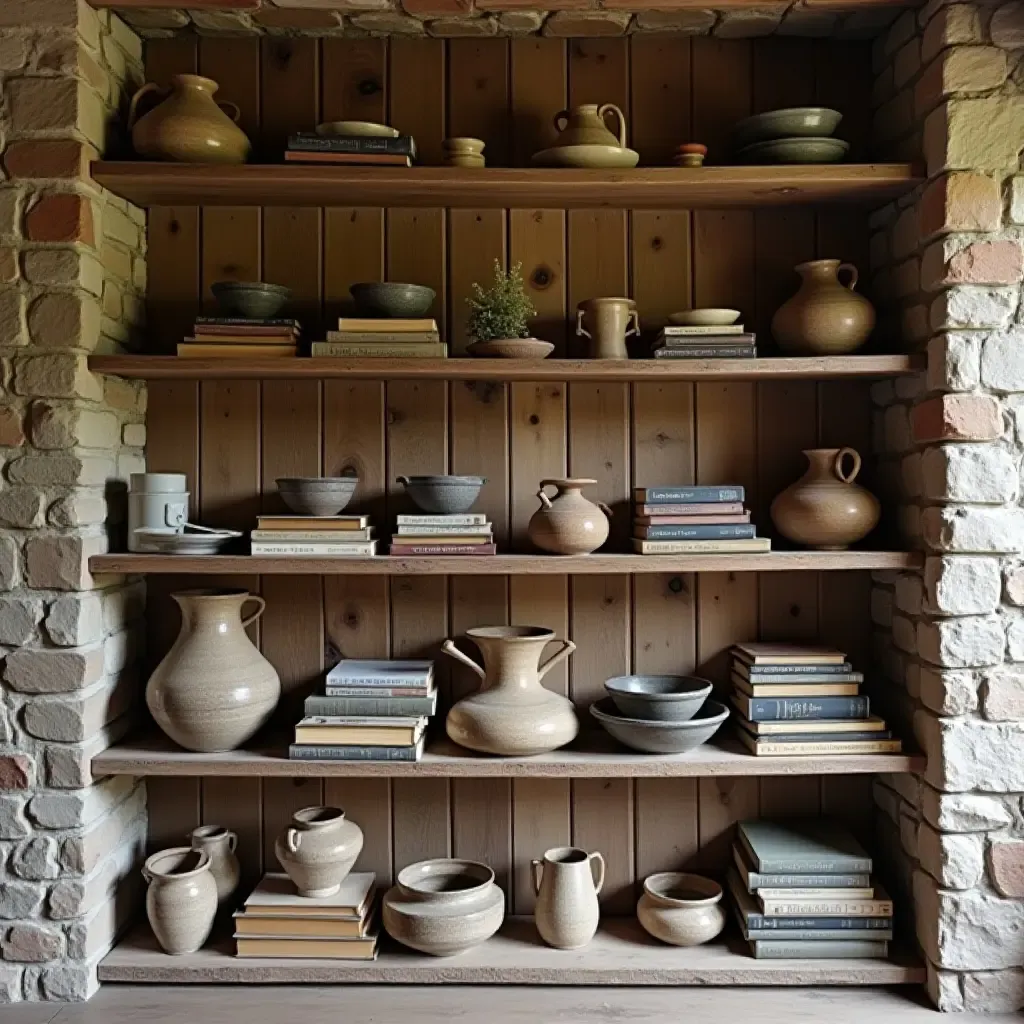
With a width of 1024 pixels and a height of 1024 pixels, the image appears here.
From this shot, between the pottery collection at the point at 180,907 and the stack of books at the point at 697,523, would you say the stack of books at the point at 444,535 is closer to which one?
the stack of books at the point at 697,523

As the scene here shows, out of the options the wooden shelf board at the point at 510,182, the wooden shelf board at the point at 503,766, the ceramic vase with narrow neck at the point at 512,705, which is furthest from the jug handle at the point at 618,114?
the wooden shelf board at the point at 503,766

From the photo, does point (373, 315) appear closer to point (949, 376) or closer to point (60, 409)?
point (60, 409)

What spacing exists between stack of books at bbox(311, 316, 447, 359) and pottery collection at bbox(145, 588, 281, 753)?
0.58 m

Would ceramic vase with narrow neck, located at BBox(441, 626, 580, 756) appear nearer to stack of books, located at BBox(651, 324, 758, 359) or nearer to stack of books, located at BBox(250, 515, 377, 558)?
stack of books, located at BBox(250, 515, 377, 558)

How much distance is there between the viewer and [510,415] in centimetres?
220

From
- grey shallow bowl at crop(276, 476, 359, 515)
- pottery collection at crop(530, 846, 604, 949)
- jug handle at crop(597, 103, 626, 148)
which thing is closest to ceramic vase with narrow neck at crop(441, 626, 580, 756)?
pottery collection at crop(530, 846, 604, 949)

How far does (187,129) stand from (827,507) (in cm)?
156

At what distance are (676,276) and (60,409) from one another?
4.50ft

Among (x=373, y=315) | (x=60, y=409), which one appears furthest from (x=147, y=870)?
(x=373, y=315)

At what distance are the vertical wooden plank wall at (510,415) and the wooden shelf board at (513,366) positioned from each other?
25 centimetres

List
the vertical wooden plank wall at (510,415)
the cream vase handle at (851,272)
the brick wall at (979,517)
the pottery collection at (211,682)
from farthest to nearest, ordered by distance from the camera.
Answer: the vertical wooden plank wall at (510,415), the cream vase handle at (851,272), the pottery collection at (211,682), the brick wall at (979,517)

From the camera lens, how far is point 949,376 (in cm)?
185

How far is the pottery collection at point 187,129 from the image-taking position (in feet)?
6.44

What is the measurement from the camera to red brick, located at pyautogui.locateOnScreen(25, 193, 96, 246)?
1.88 metres
